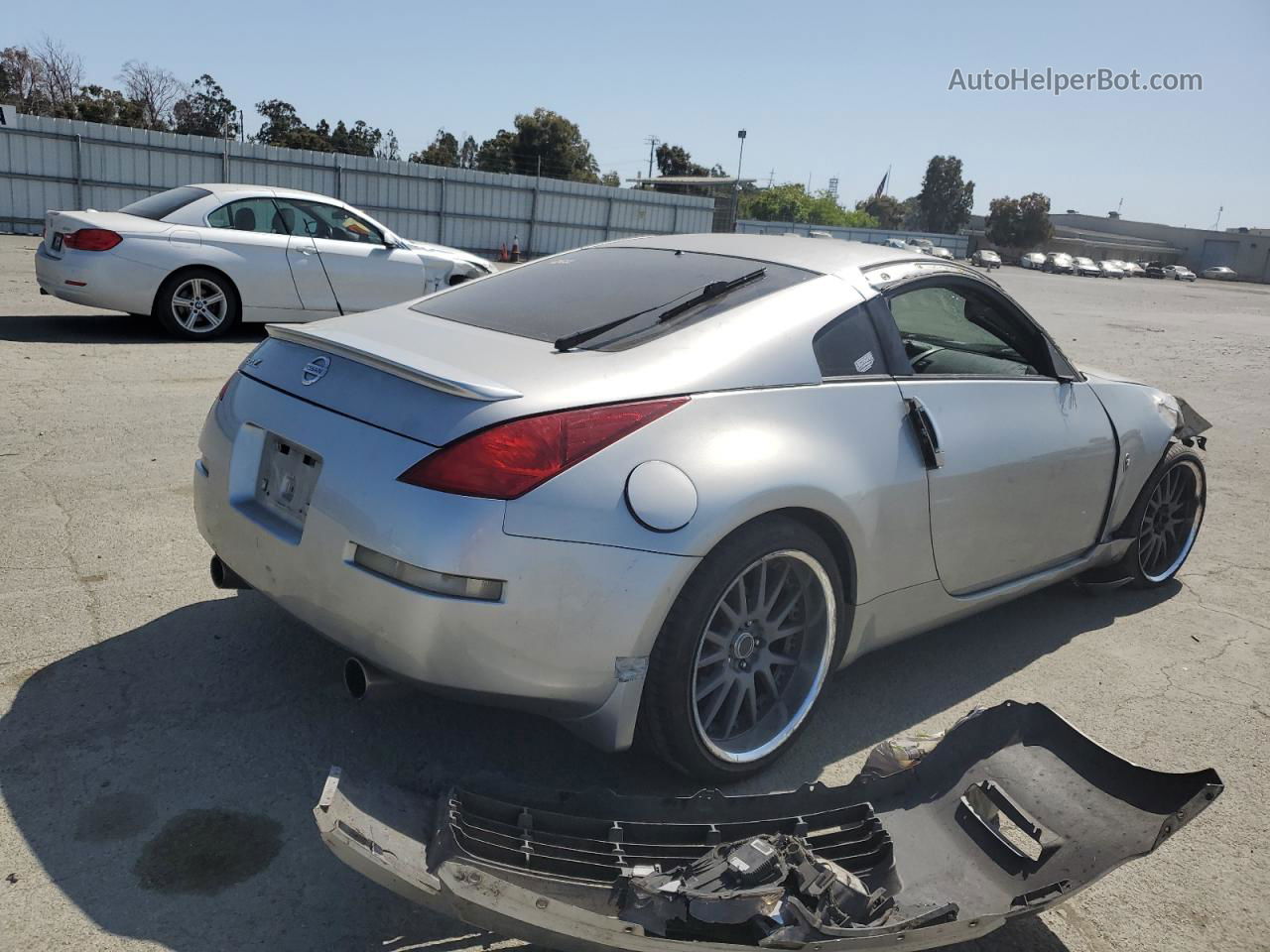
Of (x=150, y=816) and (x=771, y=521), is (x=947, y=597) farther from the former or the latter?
(x=150, y=816)

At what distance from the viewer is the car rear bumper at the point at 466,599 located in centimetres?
245

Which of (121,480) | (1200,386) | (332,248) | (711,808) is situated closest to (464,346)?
(711,808)

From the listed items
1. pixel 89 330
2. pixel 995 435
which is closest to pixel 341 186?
pixel 89 330

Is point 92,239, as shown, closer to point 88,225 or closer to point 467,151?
point 88,225

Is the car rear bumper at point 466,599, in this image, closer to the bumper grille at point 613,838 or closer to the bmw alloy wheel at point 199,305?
the bumper grille at point 613,838

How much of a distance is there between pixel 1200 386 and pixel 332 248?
10.2 m

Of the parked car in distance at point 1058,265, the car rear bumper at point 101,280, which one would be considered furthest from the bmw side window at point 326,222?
the parked car in distance at point 1058,265

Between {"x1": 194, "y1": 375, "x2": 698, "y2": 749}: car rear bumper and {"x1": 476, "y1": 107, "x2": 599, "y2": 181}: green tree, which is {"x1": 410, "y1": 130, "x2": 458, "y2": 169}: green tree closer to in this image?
{"x1": 476, "y1": 107, "x2": 599, "y2": 181}: green tree

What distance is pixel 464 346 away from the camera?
299 centimetres

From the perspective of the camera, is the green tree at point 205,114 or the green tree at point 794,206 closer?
the green tree at point 205,114

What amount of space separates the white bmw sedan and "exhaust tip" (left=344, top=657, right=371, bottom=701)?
25.2 ft

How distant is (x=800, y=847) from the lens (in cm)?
237

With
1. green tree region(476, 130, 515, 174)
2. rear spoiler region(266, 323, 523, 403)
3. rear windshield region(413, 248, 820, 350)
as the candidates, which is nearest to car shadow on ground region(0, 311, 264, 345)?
rear windshield region(413, 248, 820, 350)

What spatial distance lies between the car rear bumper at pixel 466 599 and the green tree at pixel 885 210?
418ft
